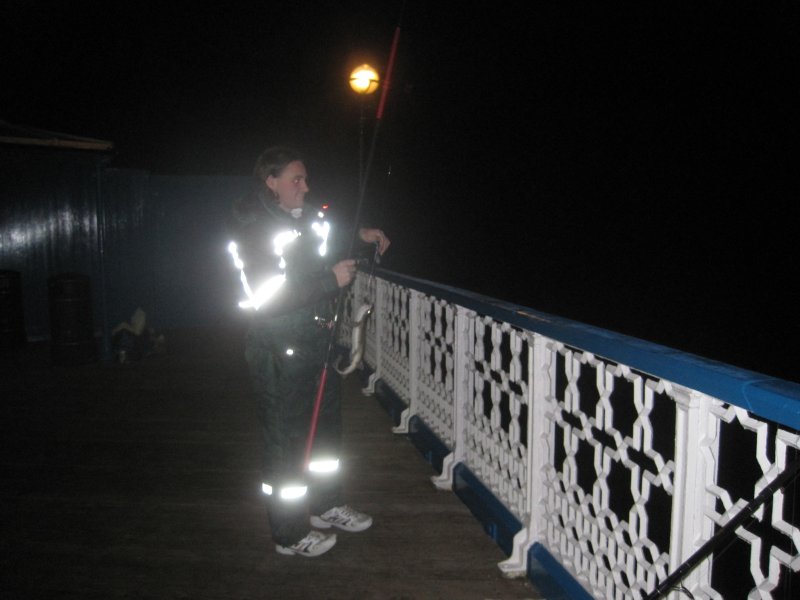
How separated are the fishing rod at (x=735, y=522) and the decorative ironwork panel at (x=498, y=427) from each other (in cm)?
140

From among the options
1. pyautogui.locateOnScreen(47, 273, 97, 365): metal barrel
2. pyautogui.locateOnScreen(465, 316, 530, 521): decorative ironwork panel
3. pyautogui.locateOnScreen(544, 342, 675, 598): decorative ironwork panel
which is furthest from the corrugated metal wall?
pyautogui.locateOnScreen(544, 342, 675, 598): decorative ironwork panel

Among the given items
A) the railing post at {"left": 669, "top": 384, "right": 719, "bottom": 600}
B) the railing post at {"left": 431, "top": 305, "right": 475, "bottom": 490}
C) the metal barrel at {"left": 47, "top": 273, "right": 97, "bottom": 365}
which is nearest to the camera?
the railing post at {"left": 669, "top": 384, "right": 719, "bottom": 600}

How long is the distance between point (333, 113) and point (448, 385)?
414 inches

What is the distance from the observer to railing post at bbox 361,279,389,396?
6293 mm

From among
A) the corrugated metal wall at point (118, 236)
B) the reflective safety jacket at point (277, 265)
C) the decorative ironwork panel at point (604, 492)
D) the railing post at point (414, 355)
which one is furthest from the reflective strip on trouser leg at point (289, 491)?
the corrugated metal wall at point (118, 236)

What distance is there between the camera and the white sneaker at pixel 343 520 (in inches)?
133

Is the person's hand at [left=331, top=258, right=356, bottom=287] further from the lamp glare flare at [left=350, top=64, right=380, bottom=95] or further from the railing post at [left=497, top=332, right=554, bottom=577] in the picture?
the lamp glare flare at [left=350, top=64, right=380, bottom=95]

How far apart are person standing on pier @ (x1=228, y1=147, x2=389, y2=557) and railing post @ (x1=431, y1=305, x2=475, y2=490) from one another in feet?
3.43

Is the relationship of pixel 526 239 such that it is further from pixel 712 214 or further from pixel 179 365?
pixel 179 365

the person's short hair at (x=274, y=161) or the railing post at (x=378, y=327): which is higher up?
the person's short hair at (x=274, y=161)

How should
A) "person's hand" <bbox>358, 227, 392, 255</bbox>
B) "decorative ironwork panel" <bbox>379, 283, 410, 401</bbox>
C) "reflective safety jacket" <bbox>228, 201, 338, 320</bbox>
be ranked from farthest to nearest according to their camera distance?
1. "decorative ironwork panel" <bbox>379, 283, 410, 401</bbox>
2. "person's hand" <bbox>358, 227, 392, 255</bbox>
3. "reflective safety jacket" <bbox>228, 201, 338, 320</bbox>

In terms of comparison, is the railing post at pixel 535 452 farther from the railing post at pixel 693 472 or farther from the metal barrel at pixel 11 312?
the metal barrel at pixel 11 312

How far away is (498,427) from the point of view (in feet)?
11.5

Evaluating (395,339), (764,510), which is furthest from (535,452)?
(395,339)
